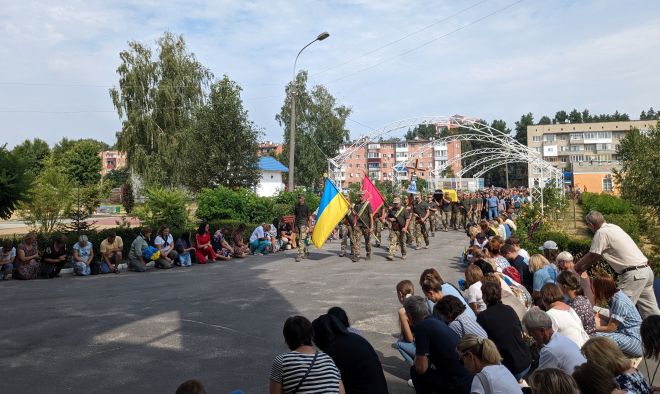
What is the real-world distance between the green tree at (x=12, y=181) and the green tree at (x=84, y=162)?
57814mm

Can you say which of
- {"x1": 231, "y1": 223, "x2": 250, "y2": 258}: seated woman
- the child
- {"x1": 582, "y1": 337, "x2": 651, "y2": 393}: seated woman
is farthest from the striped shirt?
{"x1": 231, "y1": 223, "x2": 250, "y2": 258}: seated woman

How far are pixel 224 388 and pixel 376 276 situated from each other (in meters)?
8.33

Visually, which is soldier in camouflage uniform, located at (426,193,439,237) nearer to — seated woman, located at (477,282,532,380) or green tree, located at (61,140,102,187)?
seated woman, located at (477,282,532,380)

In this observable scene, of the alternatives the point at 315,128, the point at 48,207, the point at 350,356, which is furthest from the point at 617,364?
the point at 315,128

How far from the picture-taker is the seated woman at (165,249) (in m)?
16.5

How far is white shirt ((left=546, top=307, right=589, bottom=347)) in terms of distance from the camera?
5539 millimetres

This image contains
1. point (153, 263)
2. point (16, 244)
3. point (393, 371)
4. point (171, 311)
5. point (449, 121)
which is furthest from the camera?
point (449, 121)

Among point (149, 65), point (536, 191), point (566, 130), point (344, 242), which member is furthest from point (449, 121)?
point (566, 130)

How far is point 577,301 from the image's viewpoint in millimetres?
6344

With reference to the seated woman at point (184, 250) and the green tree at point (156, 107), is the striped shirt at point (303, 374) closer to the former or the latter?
the seated woman at point (184, 250)

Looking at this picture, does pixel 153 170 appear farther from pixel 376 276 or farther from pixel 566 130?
pixel 566 130

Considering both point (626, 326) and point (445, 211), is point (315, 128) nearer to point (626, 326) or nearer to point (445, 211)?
point (445, 211)

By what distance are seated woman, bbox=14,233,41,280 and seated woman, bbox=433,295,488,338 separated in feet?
39.5

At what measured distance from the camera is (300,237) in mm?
17578
